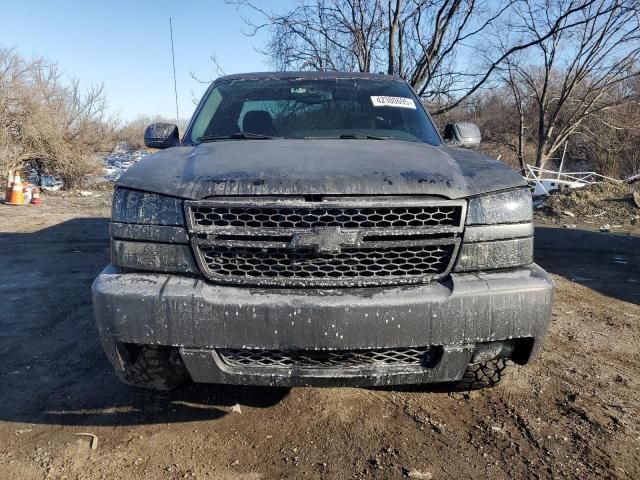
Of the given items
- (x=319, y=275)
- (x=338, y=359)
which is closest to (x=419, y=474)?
(x=338, y=359)

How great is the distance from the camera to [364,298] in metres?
2.08

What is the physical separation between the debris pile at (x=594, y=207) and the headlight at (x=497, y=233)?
795cm

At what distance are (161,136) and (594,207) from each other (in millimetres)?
9229

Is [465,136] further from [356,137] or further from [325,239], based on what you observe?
[325,239]

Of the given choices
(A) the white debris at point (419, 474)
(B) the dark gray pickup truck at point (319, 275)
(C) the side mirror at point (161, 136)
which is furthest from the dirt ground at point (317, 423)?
(C) the side mirror at point (161, 136)

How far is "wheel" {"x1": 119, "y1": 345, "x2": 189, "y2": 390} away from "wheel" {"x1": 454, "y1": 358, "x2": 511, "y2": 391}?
1.43m

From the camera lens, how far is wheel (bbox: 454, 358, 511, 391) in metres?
2.55

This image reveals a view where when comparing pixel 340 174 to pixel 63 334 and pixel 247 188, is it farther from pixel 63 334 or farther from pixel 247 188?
pixel 63 334

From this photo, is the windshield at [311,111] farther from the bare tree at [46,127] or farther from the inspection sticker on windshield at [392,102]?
the bare tree at [46,127]

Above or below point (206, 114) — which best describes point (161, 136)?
below

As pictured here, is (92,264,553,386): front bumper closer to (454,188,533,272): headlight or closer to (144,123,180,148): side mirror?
(454,188,533,272): headlight

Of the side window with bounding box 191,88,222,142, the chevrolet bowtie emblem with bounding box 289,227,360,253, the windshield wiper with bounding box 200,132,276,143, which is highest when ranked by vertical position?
the side window with bounding box 191,88,222,142

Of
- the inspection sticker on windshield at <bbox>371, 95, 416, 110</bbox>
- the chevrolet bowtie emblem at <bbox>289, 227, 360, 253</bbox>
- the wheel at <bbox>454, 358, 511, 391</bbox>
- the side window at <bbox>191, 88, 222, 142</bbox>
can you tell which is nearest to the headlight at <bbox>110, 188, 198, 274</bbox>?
the chevrolet bowtie emblem at <bbox>289, 227, 360, 253</bbox>

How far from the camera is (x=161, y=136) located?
358 centimetres
